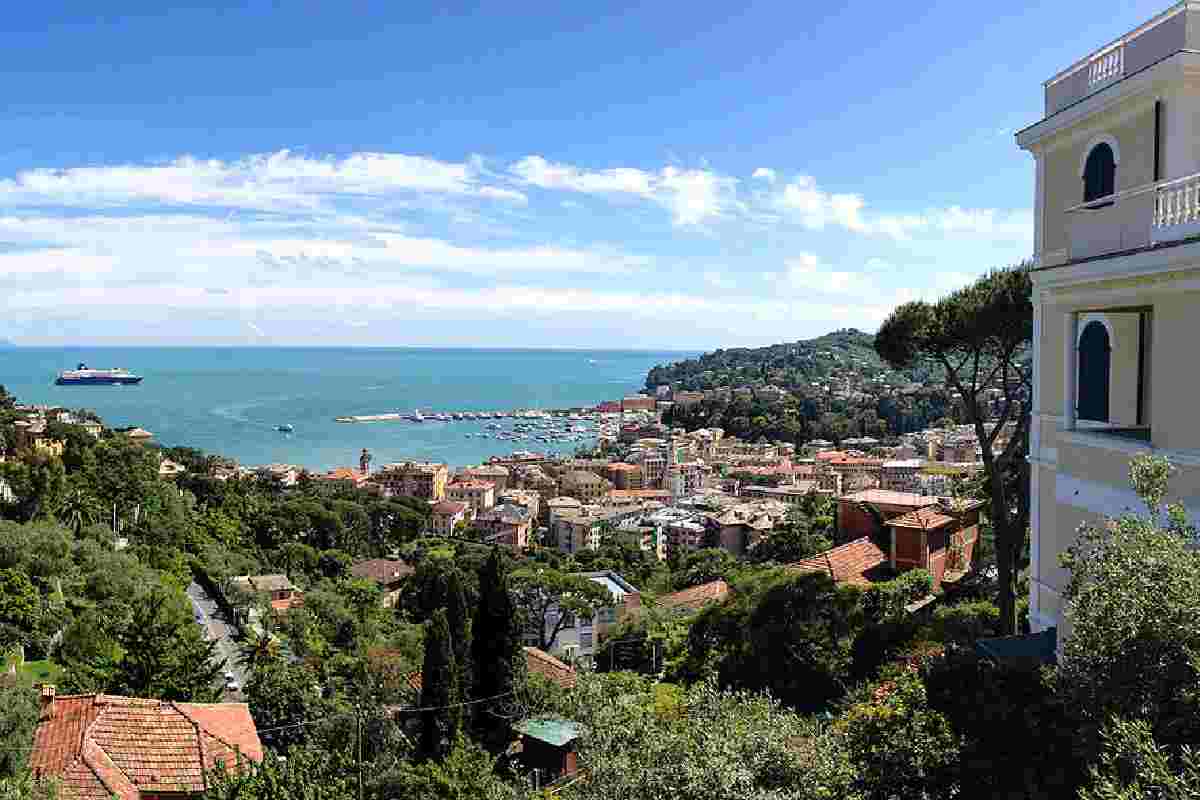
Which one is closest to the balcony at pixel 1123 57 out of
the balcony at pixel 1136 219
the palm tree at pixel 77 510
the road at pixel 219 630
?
the balcony at pixel 1136 219

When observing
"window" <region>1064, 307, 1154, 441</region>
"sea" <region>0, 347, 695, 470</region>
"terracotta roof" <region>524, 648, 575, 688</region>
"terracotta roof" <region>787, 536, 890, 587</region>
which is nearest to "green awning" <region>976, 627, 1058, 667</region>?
"window" <region>1064, 307, 1154, 441</region>

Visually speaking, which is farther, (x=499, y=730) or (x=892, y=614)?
(x=499, y=730)

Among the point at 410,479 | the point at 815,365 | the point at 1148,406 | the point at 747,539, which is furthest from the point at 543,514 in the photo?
the point at 815,365

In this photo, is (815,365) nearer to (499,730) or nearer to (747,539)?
(747,539)

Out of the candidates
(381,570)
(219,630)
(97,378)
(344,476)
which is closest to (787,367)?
(344,476)

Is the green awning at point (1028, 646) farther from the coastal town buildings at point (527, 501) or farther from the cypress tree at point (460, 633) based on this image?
the coastal town buildings at point (527, 501)

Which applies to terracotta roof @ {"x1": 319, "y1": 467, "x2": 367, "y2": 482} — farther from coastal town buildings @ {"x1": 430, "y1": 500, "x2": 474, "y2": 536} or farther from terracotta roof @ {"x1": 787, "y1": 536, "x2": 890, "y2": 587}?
terracotta roof @ {"x1": 787, "y1": 536, "x2": 890, "y2": 587}
